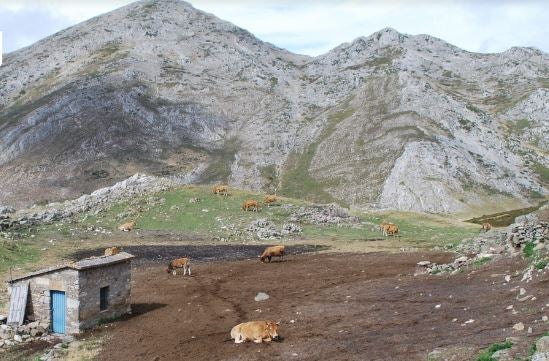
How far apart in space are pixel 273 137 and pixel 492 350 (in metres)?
150

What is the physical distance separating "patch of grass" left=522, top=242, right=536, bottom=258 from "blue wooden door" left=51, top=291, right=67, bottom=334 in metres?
27.1

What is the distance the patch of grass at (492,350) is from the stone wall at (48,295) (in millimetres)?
21330

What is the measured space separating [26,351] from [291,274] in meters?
21.9

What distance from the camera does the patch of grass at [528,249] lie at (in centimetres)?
3394

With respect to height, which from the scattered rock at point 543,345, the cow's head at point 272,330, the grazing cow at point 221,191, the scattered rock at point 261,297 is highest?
the grazing cow at point 221,191

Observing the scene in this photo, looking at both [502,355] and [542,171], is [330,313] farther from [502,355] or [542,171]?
[542,171]

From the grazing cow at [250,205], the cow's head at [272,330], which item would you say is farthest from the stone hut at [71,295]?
the grazing cow at [250,205]

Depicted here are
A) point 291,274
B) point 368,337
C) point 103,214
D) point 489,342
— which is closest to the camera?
point 489,342

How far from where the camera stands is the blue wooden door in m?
31.5

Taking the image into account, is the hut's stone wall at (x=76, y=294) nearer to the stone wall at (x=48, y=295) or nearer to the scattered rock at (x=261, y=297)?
the stone wall at (x=48, y=295)

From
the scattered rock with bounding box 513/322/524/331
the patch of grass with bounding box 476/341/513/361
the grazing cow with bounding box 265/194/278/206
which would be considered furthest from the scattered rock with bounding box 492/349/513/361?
the grazing cow with bounding box 265/194/278/206

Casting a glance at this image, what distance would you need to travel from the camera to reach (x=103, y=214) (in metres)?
75.4

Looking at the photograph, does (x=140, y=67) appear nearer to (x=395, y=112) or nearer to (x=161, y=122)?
(x=161, y=122)

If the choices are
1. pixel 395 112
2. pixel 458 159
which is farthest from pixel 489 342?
pixel 395 112
